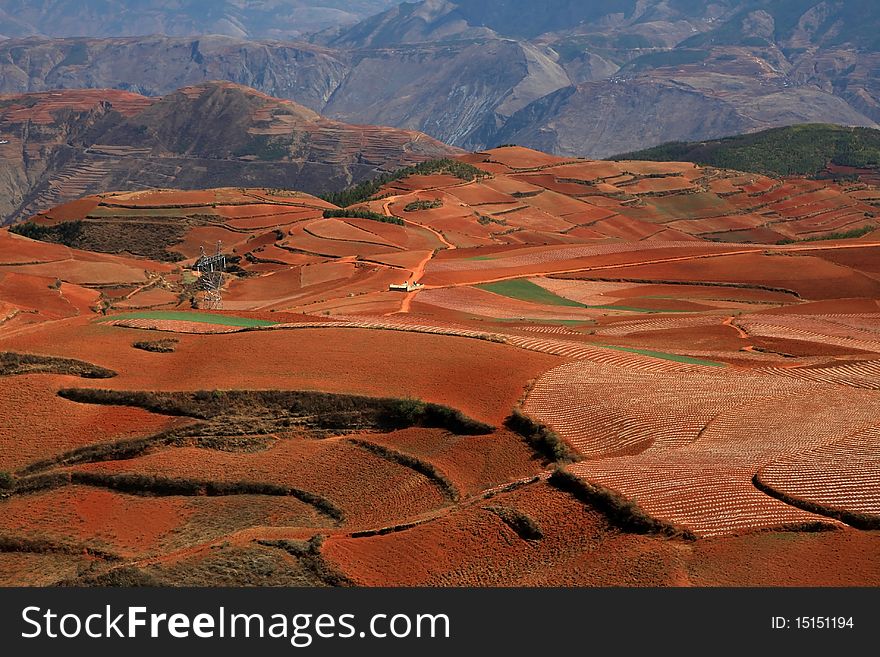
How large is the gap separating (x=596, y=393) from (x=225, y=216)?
4959 inches

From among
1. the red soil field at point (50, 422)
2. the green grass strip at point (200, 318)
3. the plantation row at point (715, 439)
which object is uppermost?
the plantation row at point (715, 439)

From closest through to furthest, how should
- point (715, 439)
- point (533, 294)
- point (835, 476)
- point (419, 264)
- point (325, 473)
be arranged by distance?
point (835, 476), point (715, 439), point (325, 473), point (533, 294), point (419, 264)

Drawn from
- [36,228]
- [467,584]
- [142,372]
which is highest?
[467,584]

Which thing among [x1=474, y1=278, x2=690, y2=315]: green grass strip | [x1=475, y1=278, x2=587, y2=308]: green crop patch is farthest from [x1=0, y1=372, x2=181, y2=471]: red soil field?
[x1=475, y1=278, x2=587, y2=308]: green crop patch

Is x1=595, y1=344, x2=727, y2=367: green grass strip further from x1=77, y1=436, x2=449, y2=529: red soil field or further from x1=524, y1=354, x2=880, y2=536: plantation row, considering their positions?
x1=77, y1=436, x2=449, y2=529: red soil field

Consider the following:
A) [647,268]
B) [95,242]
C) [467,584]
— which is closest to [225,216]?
[95,242]

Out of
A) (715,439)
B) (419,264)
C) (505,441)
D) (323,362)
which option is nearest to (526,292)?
(419,264)

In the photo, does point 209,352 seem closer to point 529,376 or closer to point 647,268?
point 529,376

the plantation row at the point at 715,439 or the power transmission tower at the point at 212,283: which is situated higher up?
the plantation row at the point at 715,439

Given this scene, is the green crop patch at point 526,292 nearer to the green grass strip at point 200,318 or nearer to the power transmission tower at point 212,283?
the power transmission tower at point 212,283

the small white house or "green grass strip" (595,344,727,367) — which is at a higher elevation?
"green grass strip" (595,344,727,367)

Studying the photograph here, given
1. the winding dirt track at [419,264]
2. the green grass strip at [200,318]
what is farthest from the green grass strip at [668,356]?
the green grass strip at [200,318]

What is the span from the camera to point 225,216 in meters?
154

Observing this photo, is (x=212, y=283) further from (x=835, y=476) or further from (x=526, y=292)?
(x=835, y=476)
